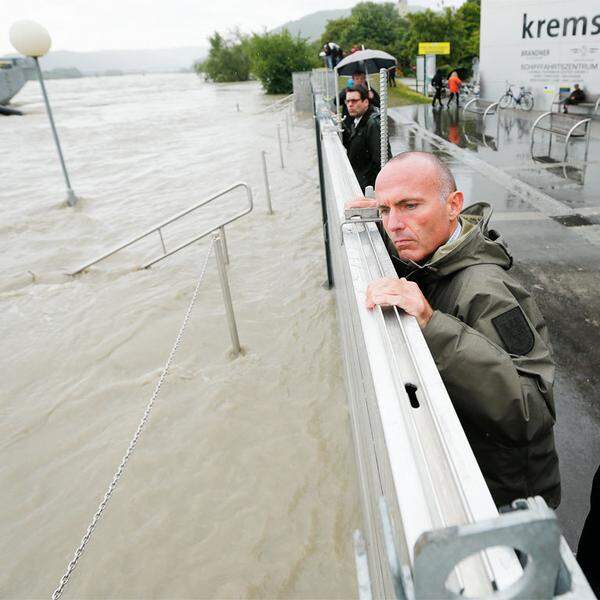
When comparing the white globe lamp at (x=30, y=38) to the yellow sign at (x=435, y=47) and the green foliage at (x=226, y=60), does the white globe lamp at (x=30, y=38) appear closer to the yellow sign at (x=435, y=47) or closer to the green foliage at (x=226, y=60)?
the yellow sign at (x=435, y=47)

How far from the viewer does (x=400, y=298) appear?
143 centimetres

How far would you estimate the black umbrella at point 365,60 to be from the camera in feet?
25.6

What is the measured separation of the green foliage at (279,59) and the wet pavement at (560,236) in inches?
1528

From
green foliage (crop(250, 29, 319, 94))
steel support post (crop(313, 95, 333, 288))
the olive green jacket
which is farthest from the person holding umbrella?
green foliage (crop(250, 29, 319, 94))

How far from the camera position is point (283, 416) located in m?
4.61

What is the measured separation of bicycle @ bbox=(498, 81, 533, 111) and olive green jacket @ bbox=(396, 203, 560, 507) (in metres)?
17.7

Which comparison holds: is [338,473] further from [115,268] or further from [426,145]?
[426,145]

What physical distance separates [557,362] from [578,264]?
6.78ft

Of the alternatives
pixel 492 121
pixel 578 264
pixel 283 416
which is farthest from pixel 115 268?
pixel 492 121

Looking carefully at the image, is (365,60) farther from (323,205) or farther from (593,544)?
(593,544)

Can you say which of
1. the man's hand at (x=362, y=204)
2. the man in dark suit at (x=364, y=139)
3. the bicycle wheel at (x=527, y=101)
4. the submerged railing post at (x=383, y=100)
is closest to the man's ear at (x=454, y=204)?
the man's hand at (x=362, y=204)

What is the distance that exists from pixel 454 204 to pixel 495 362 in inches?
30.9

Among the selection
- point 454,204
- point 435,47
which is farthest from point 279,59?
point 454,204

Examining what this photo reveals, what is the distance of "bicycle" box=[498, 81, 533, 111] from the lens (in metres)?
16.9
